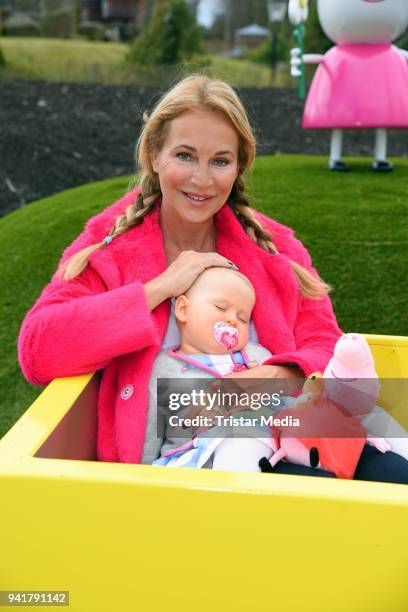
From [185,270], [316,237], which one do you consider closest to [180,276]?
[185,270]

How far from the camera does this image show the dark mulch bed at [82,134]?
5.12 m

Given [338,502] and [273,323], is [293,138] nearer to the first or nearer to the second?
[273,323]

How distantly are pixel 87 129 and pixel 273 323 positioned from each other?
15.5 feet

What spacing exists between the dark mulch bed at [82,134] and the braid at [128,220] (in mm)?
2929

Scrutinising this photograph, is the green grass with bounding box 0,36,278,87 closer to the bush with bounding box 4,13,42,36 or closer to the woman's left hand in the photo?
the bush with bounding box 4,13,42,36

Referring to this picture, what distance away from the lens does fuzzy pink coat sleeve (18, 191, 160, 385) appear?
1312 mm

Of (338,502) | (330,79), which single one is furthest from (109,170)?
(338,502)

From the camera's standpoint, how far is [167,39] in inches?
443

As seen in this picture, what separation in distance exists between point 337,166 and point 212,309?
2.71 metres

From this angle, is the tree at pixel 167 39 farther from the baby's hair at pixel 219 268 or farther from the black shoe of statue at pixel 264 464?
the black shoe of statue at pixel 264 464

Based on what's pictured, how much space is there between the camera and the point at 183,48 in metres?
11.9

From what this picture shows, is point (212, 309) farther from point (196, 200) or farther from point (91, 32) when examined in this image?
point (91, 32)

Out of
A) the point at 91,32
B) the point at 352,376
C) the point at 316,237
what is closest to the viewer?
the point at 352,376

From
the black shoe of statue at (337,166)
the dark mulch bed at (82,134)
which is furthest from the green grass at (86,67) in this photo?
the black shoe of statue at (337,166)
